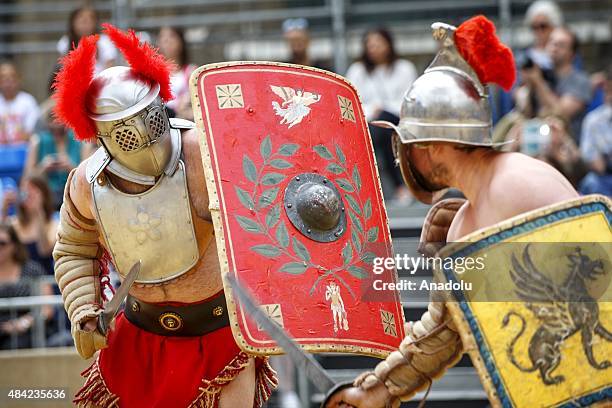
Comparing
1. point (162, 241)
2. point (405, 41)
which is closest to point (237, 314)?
point (162, 241)

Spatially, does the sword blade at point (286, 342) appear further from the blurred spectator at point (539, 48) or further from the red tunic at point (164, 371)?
the blurred spectator at point (539, 48)

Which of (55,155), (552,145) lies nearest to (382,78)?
(552,145)

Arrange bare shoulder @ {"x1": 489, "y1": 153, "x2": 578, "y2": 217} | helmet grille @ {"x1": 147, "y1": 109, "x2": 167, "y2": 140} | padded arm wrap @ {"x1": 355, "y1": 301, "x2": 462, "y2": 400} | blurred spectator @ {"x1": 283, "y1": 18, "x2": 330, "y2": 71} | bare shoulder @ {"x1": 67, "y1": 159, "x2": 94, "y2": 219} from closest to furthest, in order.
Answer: bare shoulder @ {"x1": 489, "y1": 153, "x2": 578, "y2": 217}, padded arm wrap @ {"x1": 355, "y1": 301, "x2": 462, "y2": 400}, helmet grille @ {"x1": 147, "y1": 109, "x2": 167, "y2": 140}, bare shoulder @ {"x1": 67, "y1": 159, "x2": 94, "y2": 219}, blurred spectator @ {"x1": 283, "y1": 18, "x2": 330, "y2": 71}

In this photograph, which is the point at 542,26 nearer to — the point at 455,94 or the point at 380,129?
the point at 380,129

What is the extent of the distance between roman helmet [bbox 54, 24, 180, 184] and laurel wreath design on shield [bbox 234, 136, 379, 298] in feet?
1.29

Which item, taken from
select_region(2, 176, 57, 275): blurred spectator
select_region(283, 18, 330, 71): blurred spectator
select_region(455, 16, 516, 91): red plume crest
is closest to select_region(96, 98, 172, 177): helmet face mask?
select_region(455, 16, 516, 91): red plume crest

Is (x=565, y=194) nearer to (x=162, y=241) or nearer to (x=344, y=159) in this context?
(x=344, y=159)

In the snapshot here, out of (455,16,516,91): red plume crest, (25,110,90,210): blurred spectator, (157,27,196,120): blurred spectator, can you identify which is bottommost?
(25,110,90,210): blurred spectator

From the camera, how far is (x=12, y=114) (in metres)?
10.3

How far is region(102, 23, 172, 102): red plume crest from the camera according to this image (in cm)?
528

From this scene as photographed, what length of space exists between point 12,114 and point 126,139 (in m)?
5.40

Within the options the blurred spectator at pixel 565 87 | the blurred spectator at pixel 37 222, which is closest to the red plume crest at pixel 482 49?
the blurred spectator at pixel 565 87

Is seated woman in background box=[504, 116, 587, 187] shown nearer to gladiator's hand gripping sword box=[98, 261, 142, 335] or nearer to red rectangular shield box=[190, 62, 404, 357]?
red rectangular shield box=[190, 62, 404, 357]

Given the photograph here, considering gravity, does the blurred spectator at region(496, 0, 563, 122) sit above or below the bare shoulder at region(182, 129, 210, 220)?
below
